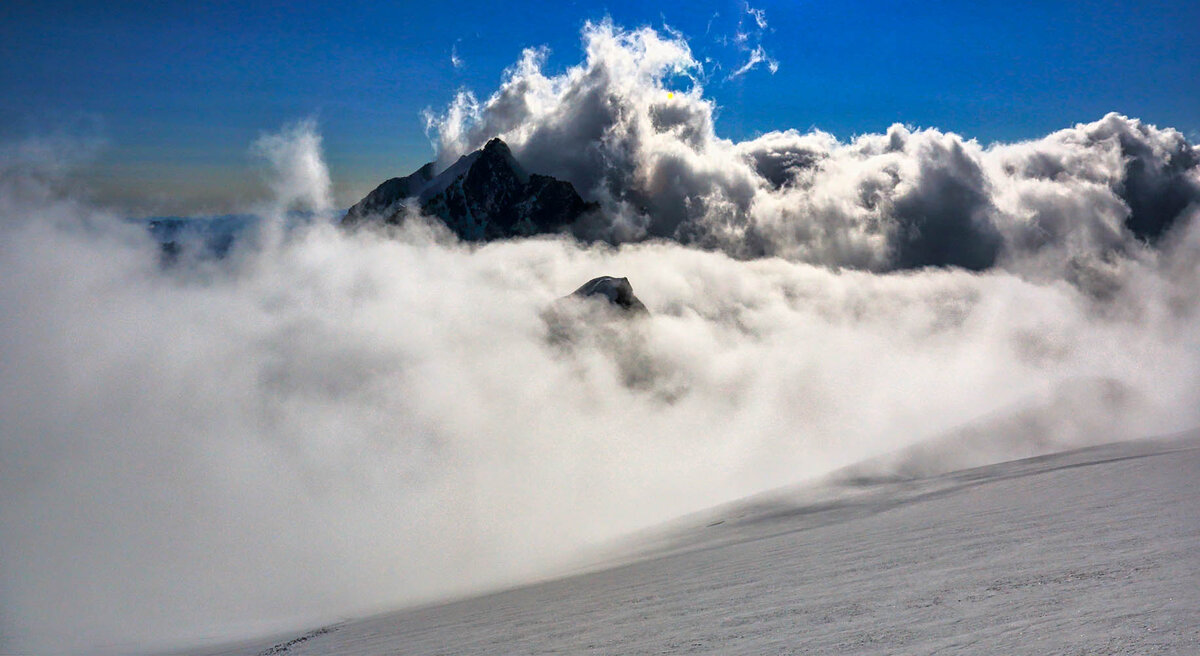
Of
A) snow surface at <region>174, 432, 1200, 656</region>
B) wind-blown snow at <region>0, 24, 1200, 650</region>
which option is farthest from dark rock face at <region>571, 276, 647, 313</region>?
snow surface at <region>174, 432, 1200, 656</region>

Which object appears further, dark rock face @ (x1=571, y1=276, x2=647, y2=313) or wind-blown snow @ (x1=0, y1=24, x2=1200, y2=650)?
dark rock face @ (x1=571, y1=276, x2=647, y2=313)

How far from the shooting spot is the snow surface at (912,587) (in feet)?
23.6

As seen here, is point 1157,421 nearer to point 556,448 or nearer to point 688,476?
point 688,476

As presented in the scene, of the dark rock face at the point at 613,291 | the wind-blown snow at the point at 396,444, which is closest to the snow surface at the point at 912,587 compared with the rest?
the wind-blown snow at the point at 396,444

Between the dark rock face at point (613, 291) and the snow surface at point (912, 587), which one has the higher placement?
the dark rock face at point (613, 291)

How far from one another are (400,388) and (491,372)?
23086 mm

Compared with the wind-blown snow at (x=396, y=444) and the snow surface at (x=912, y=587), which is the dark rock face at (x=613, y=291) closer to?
the wind-blown snow at (x=396, y=444)

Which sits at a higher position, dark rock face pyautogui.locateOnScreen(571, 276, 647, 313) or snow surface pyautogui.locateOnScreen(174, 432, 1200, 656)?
dark rock face pyautogui.locateOnScreen(571, 276, 647, 313)

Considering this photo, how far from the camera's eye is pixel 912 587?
9.05m

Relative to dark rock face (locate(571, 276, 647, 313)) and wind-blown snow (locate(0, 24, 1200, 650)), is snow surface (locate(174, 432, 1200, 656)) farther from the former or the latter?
dark rock face (locate(571, 276, 647, 313))

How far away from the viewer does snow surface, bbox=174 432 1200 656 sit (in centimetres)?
720

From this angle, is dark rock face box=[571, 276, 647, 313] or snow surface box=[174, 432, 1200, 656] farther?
dark rock face box=[571, 276, 647, 313]

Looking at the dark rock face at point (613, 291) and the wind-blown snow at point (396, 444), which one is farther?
the dark rock face at point (613, 291)

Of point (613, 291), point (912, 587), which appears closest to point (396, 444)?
point (613, 291)
